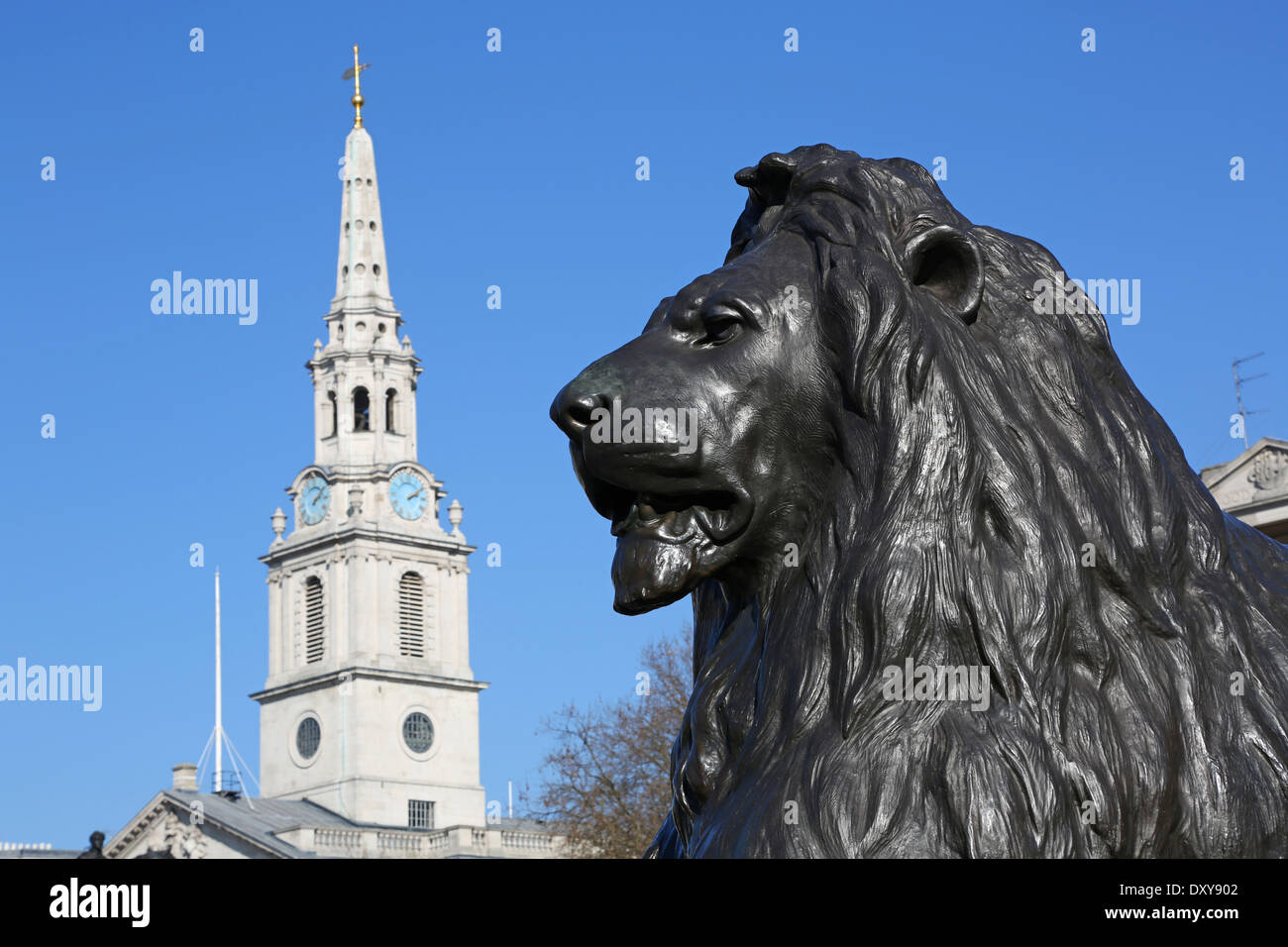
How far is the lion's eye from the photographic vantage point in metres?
3.49

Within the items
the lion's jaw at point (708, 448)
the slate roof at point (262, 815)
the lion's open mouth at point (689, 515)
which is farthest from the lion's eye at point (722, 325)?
the slate roof at point (262, 815)

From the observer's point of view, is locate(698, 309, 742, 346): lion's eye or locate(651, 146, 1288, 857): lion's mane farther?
locate(698, 309, 742, 346): lion's eye

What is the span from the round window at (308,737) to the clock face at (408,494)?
33.3 ft

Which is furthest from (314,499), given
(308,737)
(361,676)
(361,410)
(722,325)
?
(722,325)

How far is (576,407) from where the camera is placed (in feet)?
11.1

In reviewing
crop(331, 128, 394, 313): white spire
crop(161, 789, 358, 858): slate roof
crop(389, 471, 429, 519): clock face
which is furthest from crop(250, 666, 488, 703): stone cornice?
crop(331, 128, 394, 313): white spire

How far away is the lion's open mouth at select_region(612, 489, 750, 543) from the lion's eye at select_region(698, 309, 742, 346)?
0.89ft

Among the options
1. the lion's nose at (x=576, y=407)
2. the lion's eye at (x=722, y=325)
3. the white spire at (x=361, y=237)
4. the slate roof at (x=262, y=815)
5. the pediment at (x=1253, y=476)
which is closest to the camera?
the lion's nose at (x=576, y=407)

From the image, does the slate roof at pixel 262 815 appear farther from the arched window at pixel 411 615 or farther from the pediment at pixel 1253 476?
the pediment at pixel 1253 476

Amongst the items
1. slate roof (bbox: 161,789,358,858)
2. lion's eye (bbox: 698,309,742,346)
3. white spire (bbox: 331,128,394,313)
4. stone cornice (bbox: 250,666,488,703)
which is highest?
white spire (bbox: 331,128,394,313)

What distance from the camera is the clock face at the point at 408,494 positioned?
9012 cm

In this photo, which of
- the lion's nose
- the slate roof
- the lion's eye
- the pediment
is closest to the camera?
the lion's nose

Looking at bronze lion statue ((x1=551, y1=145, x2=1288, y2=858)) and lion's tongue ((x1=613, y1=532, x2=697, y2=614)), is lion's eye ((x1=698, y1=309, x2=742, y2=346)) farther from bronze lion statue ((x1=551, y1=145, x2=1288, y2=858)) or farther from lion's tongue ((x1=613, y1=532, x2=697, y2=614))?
lion's tongue ((x1=613, y1=532, x2=697, y2=614))

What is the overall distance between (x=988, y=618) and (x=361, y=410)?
8915 centimetres
